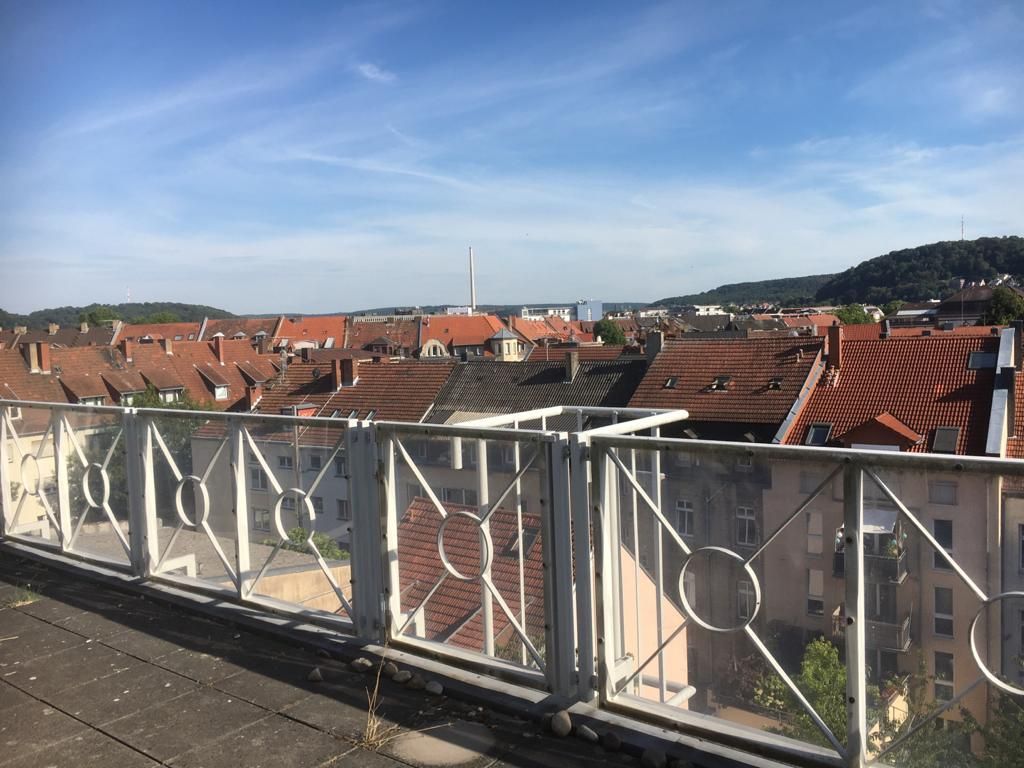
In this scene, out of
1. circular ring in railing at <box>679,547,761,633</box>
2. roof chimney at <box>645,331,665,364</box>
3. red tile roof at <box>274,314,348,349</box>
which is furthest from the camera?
red tile roof at <box>274,314,348,349</box>

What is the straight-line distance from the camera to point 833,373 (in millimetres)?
29312

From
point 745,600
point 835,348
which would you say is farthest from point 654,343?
point 745,600

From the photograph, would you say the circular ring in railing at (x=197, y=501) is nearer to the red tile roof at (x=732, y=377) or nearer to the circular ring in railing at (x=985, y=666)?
the circular ring in railing at (x=985, y=666)

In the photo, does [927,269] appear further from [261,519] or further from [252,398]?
[261,519]

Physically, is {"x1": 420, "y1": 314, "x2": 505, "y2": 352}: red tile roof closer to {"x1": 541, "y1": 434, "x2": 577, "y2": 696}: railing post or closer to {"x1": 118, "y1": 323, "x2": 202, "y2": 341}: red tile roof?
{"x1": 118, "y1": 323, "x2": 202, "y2": 341}: red tile roof

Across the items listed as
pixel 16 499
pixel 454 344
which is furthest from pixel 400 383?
pixel 454 344

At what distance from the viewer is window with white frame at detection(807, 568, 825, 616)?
247 cm

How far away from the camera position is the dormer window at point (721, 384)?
97.7 ft

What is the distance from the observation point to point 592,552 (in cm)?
303

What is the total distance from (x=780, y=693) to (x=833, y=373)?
28.5 metres

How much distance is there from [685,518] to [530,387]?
110ft

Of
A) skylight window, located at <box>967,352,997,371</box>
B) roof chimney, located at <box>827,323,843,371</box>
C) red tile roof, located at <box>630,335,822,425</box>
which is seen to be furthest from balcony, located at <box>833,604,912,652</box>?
roof chimney, located at <box>827,323,843,371</box>

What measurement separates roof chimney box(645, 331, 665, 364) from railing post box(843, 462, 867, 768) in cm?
3055

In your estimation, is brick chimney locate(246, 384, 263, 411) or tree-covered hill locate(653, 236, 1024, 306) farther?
tree-covered hill locate(653, 236, 1024, 306)
